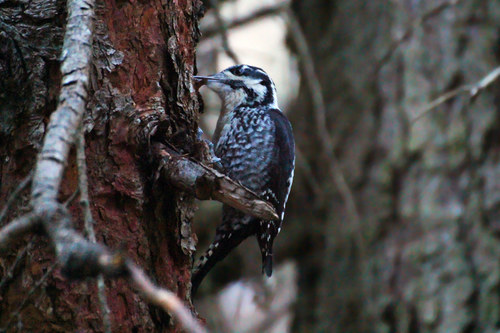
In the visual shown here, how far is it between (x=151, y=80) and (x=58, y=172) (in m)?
1.04

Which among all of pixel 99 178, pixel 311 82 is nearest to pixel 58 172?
pixel 99 178

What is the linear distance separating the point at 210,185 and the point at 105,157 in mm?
361

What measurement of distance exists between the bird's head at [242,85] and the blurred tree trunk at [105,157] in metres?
1.66

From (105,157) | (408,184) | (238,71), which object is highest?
(238,71)

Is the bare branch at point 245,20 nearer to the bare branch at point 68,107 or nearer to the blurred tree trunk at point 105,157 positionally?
the blurred tree trunk at point 105,157

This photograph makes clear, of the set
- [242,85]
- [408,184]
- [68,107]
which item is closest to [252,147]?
[242,85]

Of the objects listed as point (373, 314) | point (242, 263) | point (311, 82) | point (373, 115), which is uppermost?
point (311, 82)

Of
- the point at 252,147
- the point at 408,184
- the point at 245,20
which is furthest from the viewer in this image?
the point at 245,20

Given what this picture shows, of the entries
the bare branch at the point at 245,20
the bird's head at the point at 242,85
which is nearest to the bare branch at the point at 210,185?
the bird's head at the point at 242,85

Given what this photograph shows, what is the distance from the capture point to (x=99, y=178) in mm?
2045

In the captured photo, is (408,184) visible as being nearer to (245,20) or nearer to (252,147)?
(252,147)

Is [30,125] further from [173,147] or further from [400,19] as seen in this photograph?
[400,19]

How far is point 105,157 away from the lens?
2.06 meters

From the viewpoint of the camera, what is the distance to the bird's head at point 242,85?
390 centimetres
